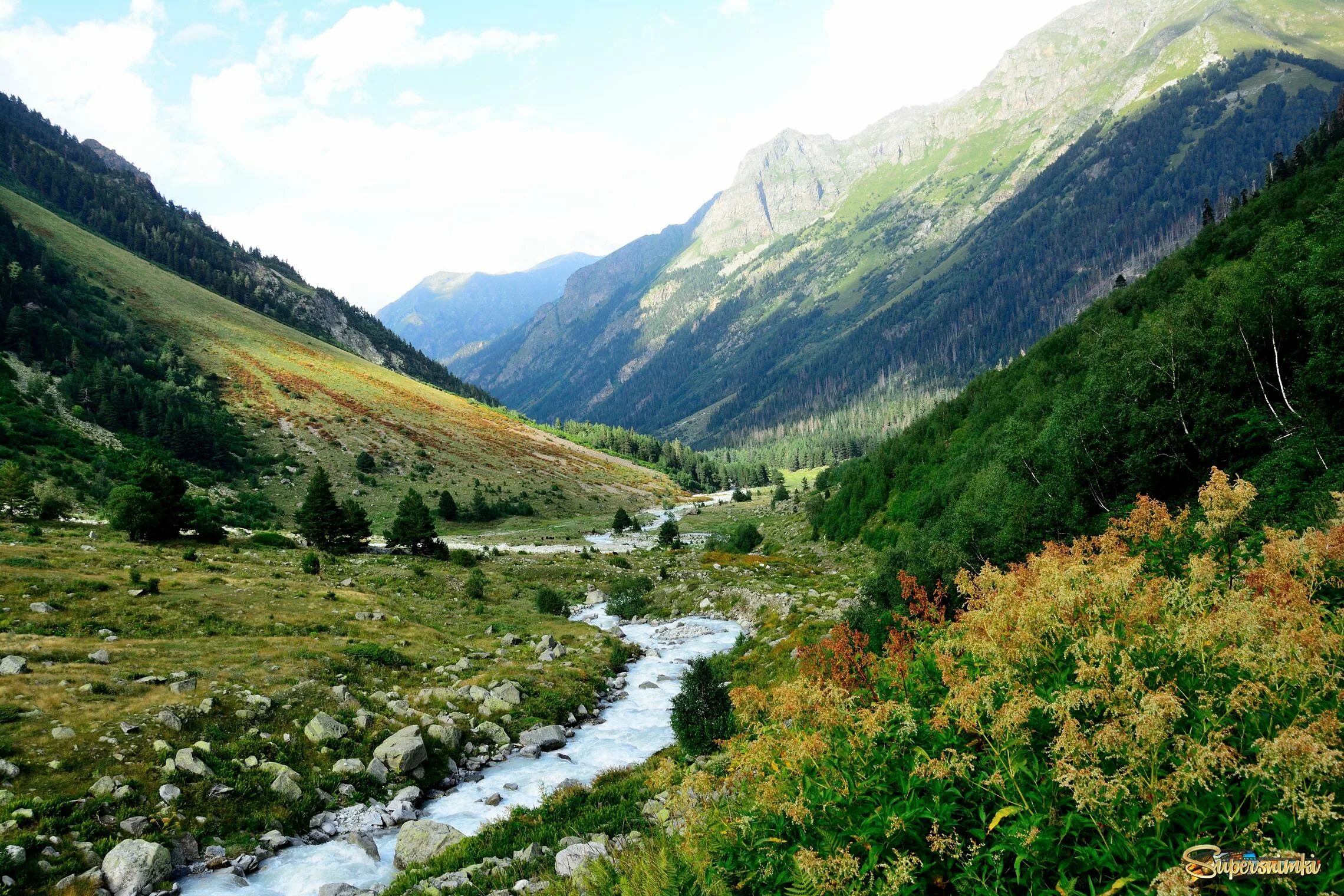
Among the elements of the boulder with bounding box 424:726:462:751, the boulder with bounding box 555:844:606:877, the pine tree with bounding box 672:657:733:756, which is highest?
the boulder with bounding box 555:844:606:877

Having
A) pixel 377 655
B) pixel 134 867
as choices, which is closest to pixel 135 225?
pixel 377 655

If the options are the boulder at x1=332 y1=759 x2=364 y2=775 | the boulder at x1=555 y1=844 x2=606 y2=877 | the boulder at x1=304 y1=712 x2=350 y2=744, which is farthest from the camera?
the boulder at x1=304 y1=712 x2=350 y2=744

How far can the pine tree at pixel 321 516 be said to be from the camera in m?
42.5

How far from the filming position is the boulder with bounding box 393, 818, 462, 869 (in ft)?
38.0

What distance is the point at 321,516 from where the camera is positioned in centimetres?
4328

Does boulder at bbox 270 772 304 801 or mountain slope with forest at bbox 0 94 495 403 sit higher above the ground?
mountain slope with forest at bbox 0 94 495 403

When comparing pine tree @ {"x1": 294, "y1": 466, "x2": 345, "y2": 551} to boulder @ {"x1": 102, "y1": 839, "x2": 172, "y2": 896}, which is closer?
boulder @ {"x1": 102, "y1": 839, "x2": 172, "y2": 896}

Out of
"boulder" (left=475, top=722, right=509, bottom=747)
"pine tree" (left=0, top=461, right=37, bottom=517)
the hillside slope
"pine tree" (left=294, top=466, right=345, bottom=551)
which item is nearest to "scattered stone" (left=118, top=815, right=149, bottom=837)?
"boulder" (left=475, top=722, right=509, bottom=747)

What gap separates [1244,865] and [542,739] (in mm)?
17751

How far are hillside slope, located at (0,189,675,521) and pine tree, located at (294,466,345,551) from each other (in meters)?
25.1

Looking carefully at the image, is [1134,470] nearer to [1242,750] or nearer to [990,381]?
[1242,750]

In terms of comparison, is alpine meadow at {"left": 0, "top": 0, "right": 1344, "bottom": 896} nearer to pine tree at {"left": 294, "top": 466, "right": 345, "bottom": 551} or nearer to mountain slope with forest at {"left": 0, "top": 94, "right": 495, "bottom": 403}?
pine tree at {"left": 294, "top": 466, "right": 345, "bottom": 551}

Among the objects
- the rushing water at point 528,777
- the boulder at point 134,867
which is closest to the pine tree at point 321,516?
the rushing water at point 528,777

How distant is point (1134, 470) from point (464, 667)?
27.2 m
